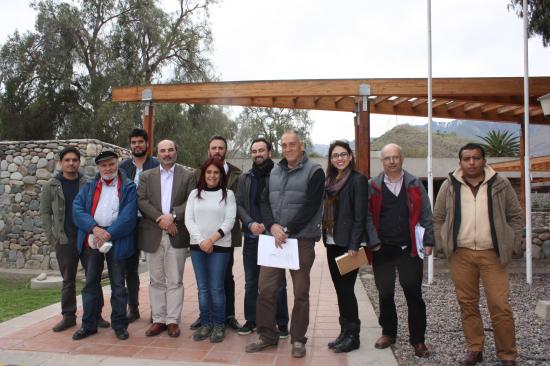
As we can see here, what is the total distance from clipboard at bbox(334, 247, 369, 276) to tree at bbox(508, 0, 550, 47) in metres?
5.75

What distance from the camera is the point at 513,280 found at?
697cm

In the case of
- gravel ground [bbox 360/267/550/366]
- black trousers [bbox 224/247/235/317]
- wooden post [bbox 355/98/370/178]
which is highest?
wooden post [bbox 355/98/370/178]

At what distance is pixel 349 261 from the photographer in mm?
3553

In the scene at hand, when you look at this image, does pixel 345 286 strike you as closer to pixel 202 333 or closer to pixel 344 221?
pixel 344 221

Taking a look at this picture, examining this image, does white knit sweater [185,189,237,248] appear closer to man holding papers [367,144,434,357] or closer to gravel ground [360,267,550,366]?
man holding papers [367,144,434,357]

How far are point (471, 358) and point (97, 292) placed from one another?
3.11 meters

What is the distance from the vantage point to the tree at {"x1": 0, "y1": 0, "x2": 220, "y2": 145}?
710 inches

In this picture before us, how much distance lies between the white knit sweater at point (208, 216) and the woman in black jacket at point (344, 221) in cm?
84

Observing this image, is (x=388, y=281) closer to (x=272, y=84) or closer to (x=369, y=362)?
(x=369, y=362)

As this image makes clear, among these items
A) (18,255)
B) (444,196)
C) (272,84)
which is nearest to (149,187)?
(444,196)

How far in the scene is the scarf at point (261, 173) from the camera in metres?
4.00

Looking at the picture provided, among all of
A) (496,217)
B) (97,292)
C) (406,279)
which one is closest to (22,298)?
(97,292)

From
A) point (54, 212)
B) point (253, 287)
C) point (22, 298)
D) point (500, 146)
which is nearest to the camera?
point (253, 287)

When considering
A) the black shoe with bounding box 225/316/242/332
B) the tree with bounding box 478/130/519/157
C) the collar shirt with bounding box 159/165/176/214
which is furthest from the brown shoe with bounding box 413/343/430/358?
the tree with bounding box 478/130/519/157
